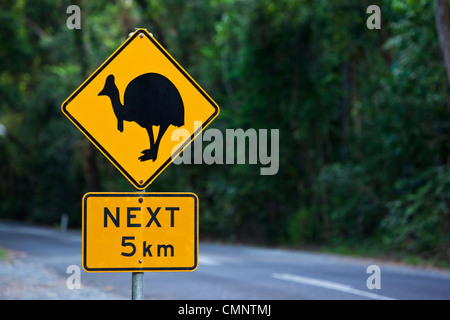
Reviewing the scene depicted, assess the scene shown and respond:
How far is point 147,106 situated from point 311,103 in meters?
19.5

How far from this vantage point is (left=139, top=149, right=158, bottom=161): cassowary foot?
13.5ft

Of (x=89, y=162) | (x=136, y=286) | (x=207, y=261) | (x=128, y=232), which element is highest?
(x=89, y=162)

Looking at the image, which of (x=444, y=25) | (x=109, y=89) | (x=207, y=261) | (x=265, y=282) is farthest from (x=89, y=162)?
(x=109, y=89)

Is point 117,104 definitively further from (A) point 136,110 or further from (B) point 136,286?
(B) point 136,286

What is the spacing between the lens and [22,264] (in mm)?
14391

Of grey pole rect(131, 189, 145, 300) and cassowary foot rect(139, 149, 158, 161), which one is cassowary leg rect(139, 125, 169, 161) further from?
grey pole rect(131, 189, 145, 300)

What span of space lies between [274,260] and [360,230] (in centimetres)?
665

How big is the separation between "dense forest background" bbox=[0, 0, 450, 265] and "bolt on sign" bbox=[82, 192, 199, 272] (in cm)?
1151

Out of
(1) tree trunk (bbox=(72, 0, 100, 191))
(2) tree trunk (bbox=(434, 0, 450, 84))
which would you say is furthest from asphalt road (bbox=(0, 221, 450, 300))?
(1) tree trunk (bbox=(72, 0, 100, 191))

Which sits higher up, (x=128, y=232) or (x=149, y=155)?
(x=149, y=155)

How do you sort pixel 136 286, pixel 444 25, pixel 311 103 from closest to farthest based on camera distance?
pixel 136 286 < pixel 444 25 < pixel 311 103

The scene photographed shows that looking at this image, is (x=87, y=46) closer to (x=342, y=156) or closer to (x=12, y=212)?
(x=342, y=156)

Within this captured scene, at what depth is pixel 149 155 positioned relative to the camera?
162 inches

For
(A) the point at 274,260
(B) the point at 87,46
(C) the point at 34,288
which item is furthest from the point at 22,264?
(B) the point at 87,46
